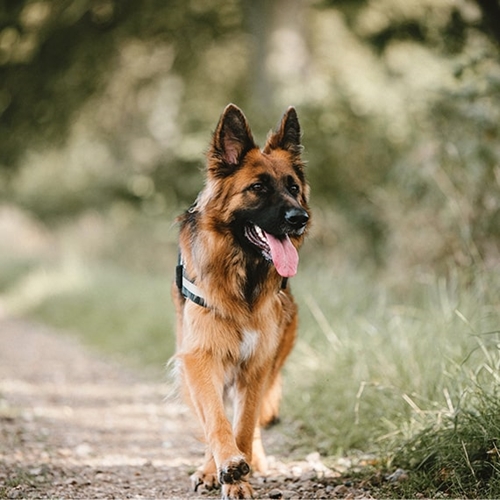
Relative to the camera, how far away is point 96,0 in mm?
12328

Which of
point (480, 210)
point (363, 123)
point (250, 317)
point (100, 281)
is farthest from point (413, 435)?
point (100, 281)

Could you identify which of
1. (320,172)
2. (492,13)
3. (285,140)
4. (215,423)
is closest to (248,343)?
(215,423)

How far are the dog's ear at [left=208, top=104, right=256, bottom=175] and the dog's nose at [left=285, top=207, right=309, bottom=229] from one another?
1.70 ft

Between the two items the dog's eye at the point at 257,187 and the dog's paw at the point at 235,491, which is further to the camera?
the dog's eye at the point at 257,187

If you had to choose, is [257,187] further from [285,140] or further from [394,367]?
[394,367]

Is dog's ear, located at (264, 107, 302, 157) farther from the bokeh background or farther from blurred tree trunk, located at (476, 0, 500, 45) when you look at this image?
blurred tree trunk, located at (476, 0, 500, 45)

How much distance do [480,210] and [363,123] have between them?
4.38 m

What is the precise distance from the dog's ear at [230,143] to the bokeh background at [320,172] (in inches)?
65.3

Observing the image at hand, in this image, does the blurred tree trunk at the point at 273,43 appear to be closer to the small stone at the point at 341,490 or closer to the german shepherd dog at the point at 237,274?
the german shepherd dog at the point at 237,274

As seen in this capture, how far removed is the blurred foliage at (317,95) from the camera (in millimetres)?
7555

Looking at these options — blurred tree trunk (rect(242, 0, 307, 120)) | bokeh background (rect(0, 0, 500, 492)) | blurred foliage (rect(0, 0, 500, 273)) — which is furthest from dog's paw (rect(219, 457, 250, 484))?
blurred tree trunk (rect(242, 0, 307, 120))

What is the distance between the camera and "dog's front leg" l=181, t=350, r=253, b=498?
3898mm

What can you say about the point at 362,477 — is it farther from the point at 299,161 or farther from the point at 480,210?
the point at 480,210

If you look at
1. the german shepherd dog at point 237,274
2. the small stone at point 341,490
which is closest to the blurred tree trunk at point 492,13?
the german shepherd dog at point 237,274
